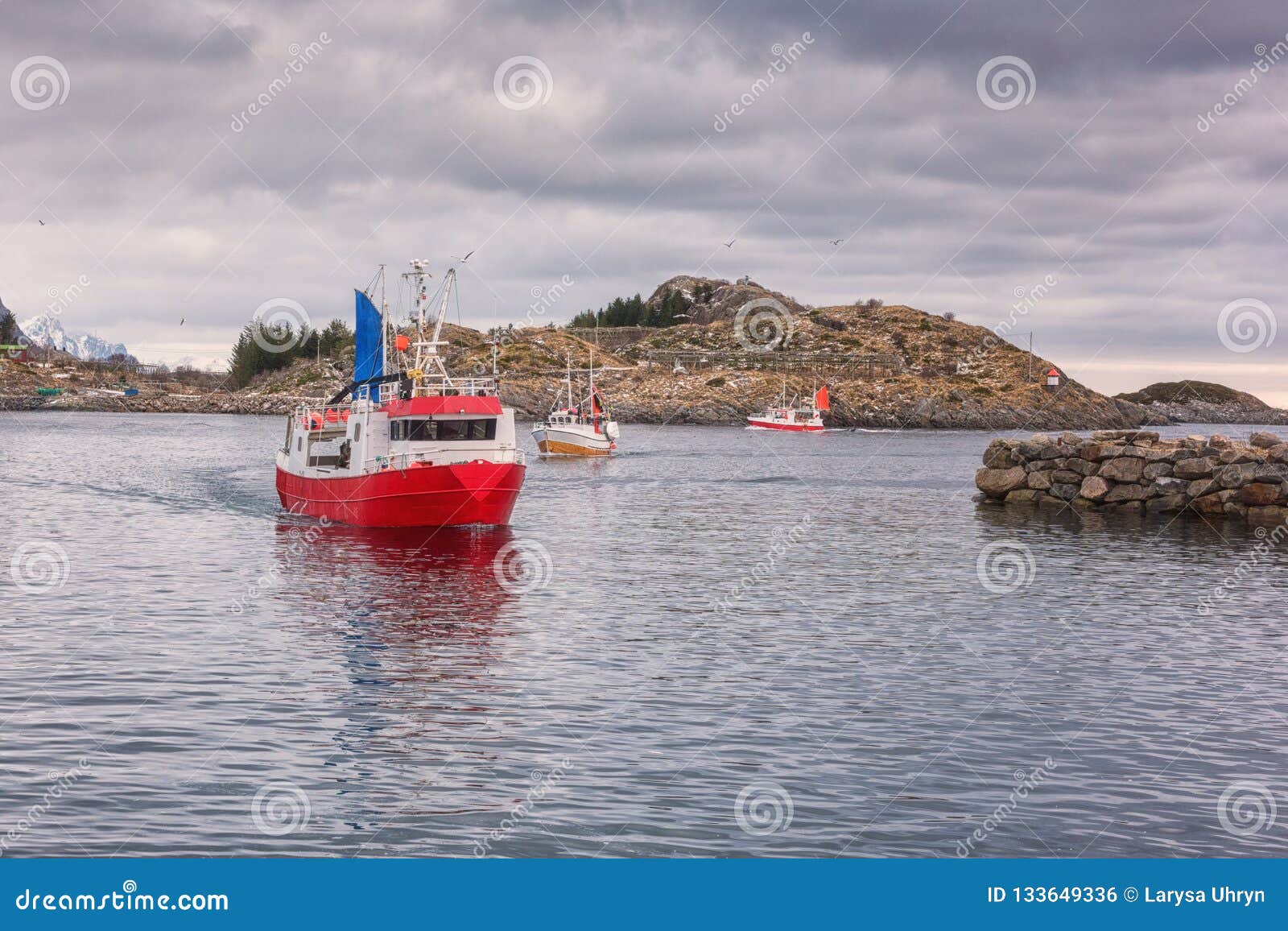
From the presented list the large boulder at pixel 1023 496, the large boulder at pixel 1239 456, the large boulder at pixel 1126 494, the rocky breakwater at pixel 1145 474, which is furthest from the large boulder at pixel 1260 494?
the large boulder at pixel 1023 496

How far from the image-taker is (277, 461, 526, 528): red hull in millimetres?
47438

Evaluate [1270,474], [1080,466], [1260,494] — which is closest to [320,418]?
[1080,466]

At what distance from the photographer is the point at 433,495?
47719 millimetres

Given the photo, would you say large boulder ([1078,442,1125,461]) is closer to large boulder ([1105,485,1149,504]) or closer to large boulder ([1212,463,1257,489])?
large boulder ([1105,485,1149,504])

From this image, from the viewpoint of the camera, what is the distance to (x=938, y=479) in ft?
313

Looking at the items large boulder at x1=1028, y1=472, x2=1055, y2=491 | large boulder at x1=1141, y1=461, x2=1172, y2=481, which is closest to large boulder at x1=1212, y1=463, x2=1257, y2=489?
large boulder at x1=1141, y1=461, x2=1172, y2=481

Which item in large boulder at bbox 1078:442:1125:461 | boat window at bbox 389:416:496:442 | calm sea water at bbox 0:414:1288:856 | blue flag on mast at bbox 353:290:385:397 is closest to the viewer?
calm sea water at bbox 0:414:1288:856

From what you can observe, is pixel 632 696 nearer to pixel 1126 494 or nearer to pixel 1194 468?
pixel 1126 494

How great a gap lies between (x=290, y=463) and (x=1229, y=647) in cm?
4198

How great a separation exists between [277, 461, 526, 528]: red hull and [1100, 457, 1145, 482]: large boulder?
34118 millimetres

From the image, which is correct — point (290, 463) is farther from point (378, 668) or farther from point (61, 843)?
point (61, 843)

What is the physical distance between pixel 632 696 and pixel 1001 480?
2090 inches

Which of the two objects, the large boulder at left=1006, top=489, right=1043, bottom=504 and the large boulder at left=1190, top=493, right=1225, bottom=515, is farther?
the large boulder at left=1006, top=489, right=1043, bottom=504

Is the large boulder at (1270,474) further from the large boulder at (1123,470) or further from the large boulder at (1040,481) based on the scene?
the large boulder at (1040,481)
